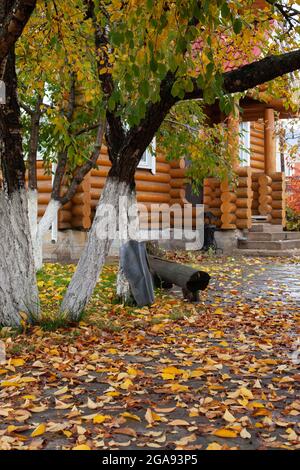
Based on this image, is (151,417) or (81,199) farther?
(81,199)

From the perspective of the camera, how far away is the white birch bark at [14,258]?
22.2ft

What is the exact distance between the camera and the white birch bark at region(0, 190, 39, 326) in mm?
6758

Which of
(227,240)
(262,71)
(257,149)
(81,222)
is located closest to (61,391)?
(262,71)

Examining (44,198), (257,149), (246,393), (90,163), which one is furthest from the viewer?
(257,149)

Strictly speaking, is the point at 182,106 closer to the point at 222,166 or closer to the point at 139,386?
the point at 222,166

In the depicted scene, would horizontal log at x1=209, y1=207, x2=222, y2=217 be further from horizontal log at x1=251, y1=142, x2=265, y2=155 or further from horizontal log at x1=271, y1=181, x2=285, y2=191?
horizontal log at x1=251, y1=142, x2=265, y2=155

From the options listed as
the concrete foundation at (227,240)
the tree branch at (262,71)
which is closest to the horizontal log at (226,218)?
the concrete foundation at (227,240)

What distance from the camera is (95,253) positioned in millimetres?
7613

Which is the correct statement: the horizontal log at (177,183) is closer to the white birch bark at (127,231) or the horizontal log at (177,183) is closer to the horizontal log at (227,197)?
the horizontal log at (227,197)

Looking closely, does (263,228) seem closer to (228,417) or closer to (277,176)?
(277,176)

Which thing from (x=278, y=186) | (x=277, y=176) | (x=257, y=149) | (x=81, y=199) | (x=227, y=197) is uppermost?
(x=257, y=149)

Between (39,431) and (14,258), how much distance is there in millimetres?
3193

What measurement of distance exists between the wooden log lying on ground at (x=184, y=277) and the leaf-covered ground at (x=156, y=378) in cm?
23
